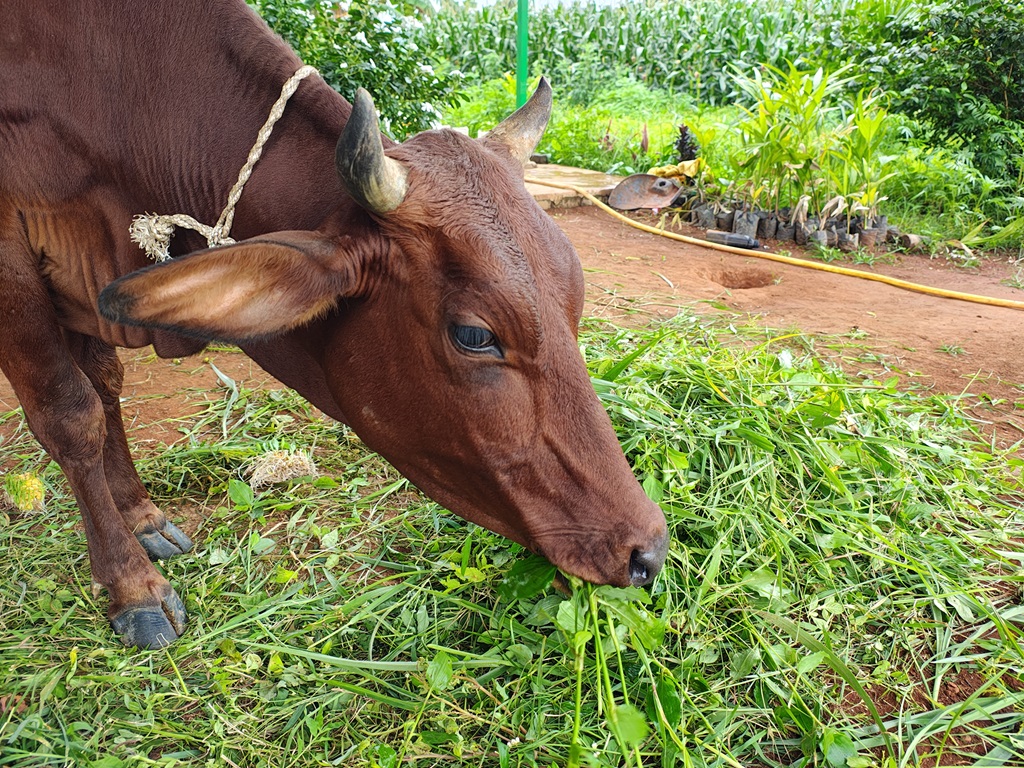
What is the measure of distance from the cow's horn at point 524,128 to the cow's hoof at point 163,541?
Result: 1.80m

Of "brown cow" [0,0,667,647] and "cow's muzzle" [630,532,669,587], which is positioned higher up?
"brown cow" [0,0,667,647]

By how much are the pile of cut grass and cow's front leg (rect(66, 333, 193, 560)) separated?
101mm

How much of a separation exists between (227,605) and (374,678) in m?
0.67

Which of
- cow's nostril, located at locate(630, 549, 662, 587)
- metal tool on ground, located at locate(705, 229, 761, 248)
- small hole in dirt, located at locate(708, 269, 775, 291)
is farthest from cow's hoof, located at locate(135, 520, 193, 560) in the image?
metal tool on ground, located at locate(705, 229, 761, 248)

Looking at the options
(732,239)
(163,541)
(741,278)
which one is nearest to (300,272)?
(163,541)

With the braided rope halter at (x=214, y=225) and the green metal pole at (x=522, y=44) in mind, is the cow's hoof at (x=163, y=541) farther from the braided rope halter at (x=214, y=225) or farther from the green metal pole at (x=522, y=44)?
the green metal pole at (x=522, y=44)

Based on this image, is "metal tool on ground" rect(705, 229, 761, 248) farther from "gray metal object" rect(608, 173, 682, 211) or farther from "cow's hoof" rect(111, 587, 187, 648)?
"cow's hoof" rect(111, 587, 187, 648)

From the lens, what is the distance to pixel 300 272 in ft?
5.56

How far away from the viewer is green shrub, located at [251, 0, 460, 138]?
4.74 meters

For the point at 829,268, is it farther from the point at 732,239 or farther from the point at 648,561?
the point at 648,561

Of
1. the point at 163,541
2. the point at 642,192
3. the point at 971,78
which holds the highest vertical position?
the point at 971,78

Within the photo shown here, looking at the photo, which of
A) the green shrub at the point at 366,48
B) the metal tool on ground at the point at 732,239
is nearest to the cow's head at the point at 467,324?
the green shrub at the point at 366,48

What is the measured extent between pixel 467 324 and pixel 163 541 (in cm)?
171

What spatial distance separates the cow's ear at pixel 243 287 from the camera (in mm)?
1558
